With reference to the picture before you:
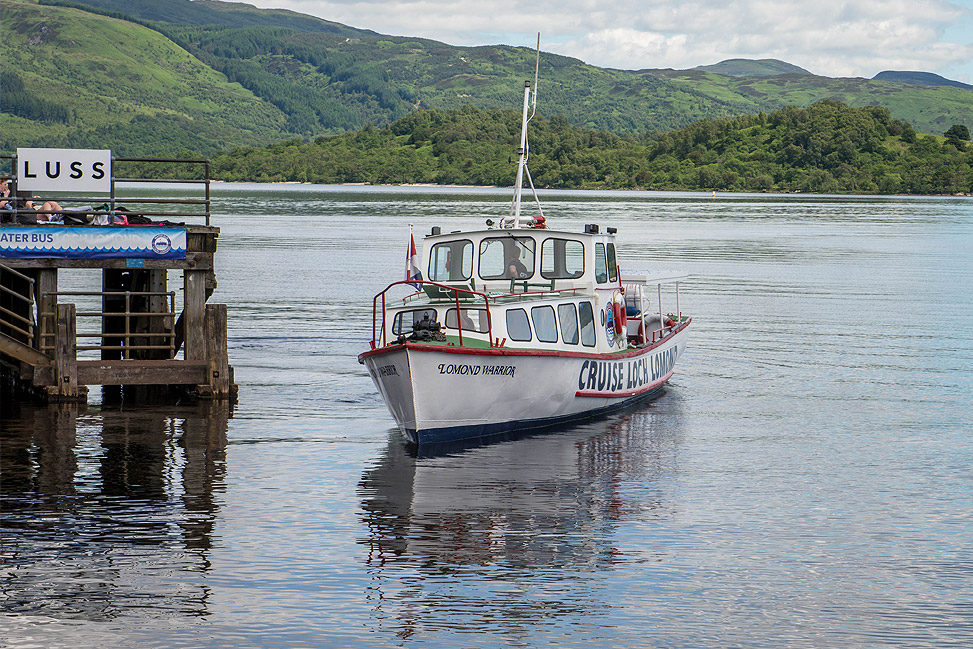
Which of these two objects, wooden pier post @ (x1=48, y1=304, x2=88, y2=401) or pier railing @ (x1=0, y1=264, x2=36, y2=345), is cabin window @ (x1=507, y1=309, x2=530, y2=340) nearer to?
wooden pier post @ (x1=48, y1=304, x2=88, y2=401)

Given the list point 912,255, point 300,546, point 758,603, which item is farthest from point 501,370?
point 912,255

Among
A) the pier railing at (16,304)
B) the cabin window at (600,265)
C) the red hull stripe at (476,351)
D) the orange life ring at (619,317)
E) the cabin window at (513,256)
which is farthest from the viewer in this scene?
the orange life ring at (619,317)

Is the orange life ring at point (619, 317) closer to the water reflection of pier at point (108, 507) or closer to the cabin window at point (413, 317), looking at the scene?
the cabin window at point (413, 317)

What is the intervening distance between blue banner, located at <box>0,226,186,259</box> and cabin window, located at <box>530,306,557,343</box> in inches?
273

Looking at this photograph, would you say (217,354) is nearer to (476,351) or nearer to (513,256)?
(476,351)

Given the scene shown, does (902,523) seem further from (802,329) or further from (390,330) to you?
(802,329)

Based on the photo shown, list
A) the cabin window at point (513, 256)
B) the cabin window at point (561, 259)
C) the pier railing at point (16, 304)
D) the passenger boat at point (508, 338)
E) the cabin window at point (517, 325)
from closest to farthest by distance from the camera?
the passenger boat at point (508, 338), the cabin window at point (517, 325), the cabin window at point (513, 256), the cabin window at point (561, 259), the pier railing at point (16, 304)

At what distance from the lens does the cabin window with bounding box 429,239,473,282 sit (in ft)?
82.0

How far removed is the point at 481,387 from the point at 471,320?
166 centimetres

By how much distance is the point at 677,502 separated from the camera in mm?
18766

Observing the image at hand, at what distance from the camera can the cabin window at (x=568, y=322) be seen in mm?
→ 24000

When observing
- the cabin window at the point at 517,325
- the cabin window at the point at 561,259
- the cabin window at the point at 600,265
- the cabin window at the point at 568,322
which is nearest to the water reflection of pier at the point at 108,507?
the cabin window at the point at 517,325

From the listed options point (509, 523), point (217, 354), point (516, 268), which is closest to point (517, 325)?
point (516, 268)

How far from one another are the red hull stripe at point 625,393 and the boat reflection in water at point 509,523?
718 millimetres
